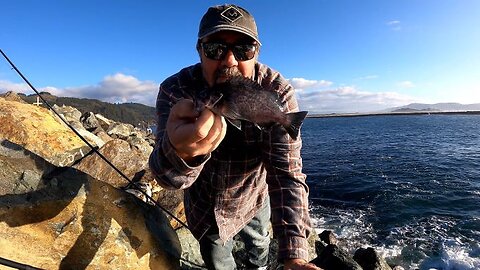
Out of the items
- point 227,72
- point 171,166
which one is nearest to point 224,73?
point 227,72

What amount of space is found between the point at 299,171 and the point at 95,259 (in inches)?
118

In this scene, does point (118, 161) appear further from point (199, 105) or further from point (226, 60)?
point (199, 105)

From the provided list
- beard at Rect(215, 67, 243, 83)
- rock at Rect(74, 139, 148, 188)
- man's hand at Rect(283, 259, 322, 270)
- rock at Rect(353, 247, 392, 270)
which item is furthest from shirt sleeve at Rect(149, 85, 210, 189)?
rock at Rect(353, 247, 392, 270)

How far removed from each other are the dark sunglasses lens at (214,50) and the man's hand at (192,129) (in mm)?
746

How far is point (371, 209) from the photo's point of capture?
64.3 ft

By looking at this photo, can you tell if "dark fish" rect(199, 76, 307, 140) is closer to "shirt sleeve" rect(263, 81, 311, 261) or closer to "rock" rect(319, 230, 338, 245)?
"shirt sleeve" rect(263, 81, 311, 261)

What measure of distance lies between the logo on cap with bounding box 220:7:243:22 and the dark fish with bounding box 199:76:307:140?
2.55 ft

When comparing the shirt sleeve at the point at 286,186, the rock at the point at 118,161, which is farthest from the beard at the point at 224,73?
the rock at the point at 118,161

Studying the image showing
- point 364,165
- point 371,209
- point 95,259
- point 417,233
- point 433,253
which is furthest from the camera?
point 364,165

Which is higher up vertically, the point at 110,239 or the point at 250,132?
the point at 250,132

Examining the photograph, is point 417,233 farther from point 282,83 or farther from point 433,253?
point 282,83

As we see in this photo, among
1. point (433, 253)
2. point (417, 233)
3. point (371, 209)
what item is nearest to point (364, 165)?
point (371, 209)

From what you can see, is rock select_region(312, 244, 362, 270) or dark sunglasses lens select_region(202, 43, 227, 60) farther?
rock select_region(312, 244, 362, 270)

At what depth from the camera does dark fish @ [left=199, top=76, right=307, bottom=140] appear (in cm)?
257
